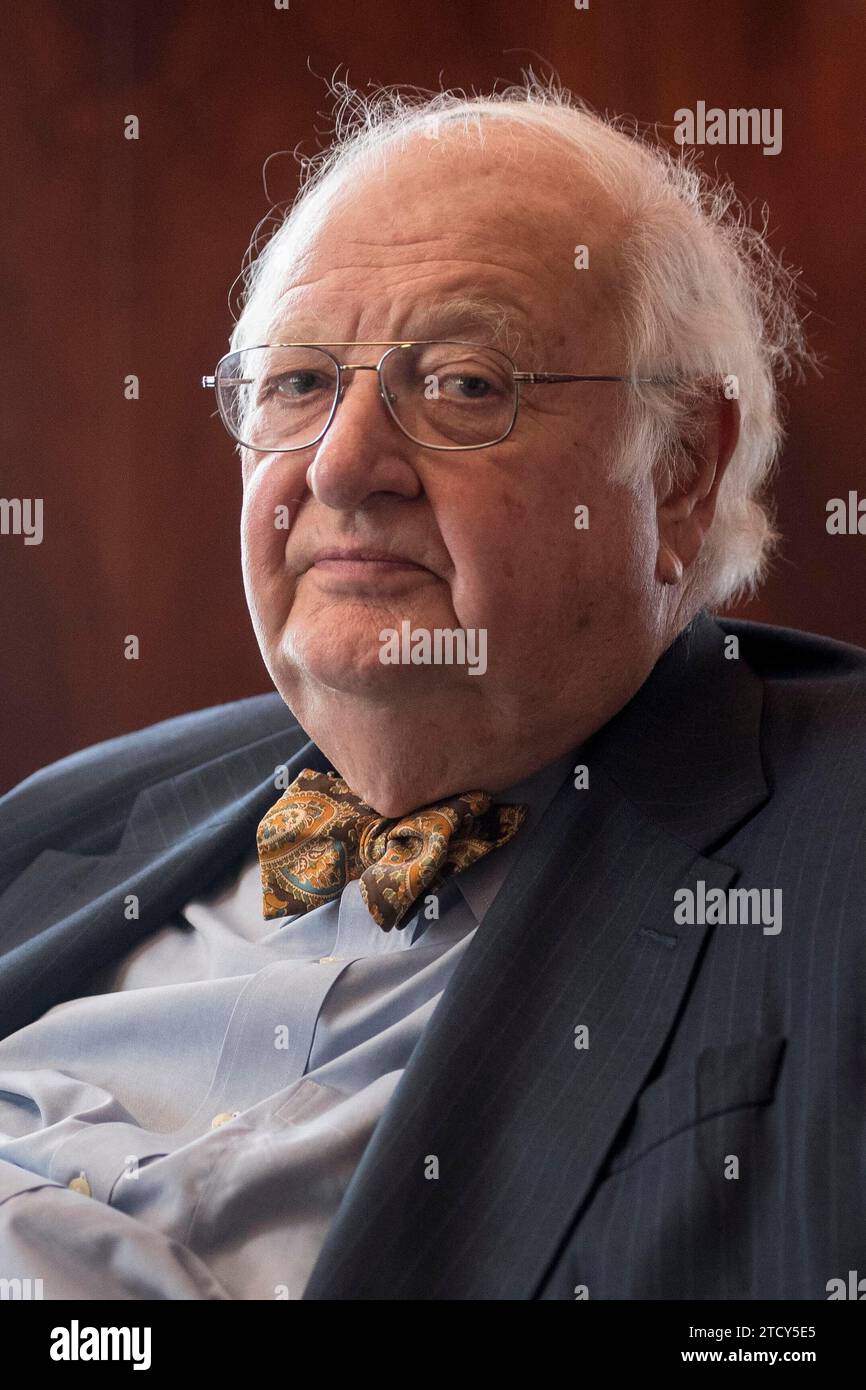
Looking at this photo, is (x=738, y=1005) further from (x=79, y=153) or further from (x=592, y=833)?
(x=79, y=153)

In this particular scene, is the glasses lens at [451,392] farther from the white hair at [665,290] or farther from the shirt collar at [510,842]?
the shirt collar at [510,842]

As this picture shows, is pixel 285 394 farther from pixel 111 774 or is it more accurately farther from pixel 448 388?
pixel 111 774

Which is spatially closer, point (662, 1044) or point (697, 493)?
point (662, 1044)

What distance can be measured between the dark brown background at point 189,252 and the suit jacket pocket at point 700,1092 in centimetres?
113

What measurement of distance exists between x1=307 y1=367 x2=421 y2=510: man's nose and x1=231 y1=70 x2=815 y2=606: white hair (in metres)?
0.25

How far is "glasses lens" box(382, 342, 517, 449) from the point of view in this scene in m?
1.53

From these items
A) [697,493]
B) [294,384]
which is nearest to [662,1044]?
[697,493]

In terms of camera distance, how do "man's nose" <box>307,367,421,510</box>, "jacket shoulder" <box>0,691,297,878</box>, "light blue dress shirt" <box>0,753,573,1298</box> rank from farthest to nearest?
1. "jacket shoulder" <box>0,691,297,878</box>
2. "man's nose" <box>307,367,421,510</box>
3. "light blue dress shirt" <box>0,753,573,1298</box>

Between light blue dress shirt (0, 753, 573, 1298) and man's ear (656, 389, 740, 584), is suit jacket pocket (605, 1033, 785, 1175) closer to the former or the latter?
light blue dress shirt (0, 753, 573, 1298)

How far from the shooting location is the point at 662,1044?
1.32 m

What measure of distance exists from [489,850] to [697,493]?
1.76 ft

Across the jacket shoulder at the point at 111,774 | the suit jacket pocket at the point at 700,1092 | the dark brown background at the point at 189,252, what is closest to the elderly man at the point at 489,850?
the suit jacket pocket at the point at 700,1092

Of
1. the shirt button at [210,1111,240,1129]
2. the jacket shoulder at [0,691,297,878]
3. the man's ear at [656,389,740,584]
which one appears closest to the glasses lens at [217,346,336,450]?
the man's ear at [656,389,740,584]
